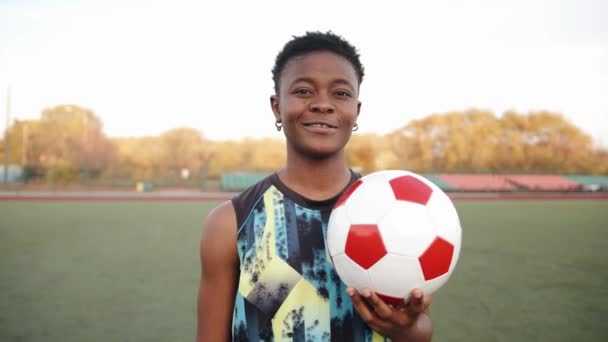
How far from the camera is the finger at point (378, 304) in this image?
1170 mm

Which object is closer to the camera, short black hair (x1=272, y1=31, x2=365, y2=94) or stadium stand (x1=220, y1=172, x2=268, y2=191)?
short black hair (x1=272, y1=31, x2=365, y2=94)

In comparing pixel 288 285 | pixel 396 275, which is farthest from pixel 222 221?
pixel 396 275

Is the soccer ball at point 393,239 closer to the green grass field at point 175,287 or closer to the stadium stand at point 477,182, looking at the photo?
the green grass field at point 175,287

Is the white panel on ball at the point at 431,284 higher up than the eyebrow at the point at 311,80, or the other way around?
the eyebrow at the point at 311,80

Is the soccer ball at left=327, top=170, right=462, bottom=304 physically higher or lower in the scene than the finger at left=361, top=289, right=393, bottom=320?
higher

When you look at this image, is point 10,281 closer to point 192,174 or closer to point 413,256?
point 413,256

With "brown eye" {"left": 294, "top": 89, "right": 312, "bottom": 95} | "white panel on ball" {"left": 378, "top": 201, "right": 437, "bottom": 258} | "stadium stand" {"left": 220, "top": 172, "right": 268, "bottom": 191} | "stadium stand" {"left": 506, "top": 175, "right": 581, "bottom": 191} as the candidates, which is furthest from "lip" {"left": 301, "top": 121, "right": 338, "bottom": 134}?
"stadium stand" {"left": 506, "top": 175, "right": 581, "bottom": 191}

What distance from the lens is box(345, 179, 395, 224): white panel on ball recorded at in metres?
1.31

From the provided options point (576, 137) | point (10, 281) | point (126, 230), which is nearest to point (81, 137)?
point (126, 230)

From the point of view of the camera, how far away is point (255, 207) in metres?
1.48

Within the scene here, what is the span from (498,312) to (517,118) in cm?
5774

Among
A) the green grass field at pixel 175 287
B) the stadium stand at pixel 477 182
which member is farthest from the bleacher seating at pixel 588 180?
the green grass field at pixel 175 287

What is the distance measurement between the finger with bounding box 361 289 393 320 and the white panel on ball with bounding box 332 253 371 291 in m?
0.06

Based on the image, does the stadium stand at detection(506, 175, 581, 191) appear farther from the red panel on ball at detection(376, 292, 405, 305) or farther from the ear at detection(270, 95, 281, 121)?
the red panel on ball at detection(376, 292, 405, 305)
